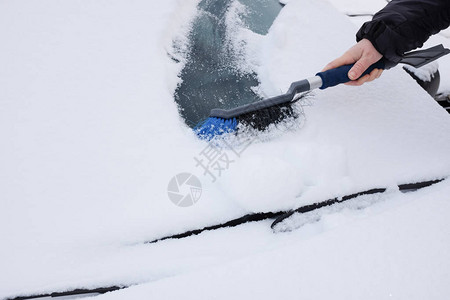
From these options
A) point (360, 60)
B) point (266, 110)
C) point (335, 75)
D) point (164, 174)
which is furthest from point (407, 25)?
point (164, 174)

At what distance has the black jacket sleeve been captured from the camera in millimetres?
1383

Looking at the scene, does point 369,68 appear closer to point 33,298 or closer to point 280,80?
point 280,80

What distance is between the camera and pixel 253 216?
1114 millimetres

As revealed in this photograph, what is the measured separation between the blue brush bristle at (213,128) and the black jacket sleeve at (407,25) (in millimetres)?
789

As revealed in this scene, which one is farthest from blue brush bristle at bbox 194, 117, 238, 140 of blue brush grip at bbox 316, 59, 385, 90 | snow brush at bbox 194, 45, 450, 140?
blue brush grip at bbox 316, 59, 385, 90

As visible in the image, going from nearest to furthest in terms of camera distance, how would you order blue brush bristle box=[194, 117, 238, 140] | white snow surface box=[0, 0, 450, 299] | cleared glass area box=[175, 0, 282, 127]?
white snow surface box=[0, 0, 450, 299] → blue brush bristle box=[194, 117, 238, 140] → cleared glass area box=[175, 0, 282, 127]

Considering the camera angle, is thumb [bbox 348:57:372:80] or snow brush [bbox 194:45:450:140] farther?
thumb [bbox 348:57:372:80]

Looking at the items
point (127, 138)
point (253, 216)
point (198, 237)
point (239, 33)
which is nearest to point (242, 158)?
point (253, 216)

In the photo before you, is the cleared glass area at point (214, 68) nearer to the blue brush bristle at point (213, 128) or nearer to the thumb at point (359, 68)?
the blue brush bristle at point (213, 128)

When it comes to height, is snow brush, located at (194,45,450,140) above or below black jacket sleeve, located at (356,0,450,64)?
below

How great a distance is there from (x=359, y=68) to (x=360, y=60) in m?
0.04

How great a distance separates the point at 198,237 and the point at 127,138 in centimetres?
46

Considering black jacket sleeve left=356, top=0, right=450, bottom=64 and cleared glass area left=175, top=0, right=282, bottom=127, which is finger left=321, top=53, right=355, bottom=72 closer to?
black jacket sleeve left=356, top=0, right=450, bottom=64

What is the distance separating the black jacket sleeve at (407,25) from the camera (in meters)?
1.38
